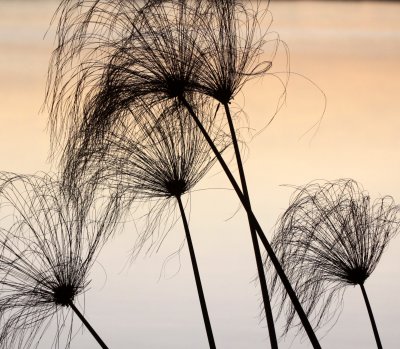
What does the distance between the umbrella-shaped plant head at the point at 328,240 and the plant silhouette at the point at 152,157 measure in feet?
1.71

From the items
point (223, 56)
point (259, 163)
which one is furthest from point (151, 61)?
point (259, 163)

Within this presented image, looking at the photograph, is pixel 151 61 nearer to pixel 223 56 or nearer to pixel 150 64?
pixel 150 64

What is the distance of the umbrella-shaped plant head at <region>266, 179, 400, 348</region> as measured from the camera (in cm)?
448

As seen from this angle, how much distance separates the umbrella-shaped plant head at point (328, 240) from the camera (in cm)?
448

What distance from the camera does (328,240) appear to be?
4.57 meters

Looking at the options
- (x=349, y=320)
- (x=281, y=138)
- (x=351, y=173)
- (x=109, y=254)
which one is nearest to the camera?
(x=349, y=320)

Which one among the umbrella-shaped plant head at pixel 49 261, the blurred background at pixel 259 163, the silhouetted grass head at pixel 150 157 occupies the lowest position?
the umbrella-shaped plant head at pixel 49 261

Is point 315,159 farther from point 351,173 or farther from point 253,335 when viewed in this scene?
point 253,335

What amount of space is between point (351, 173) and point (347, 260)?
13.0ft

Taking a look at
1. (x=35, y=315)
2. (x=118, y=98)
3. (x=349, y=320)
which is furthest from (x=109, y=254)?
(x=118, y=98)

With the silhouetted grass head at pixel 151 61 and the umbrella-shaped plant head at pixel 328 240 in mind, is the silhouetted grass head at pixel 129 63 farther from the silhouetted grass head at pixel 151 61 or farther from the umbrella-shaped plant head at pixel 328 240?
the umbrella-shaped plant head at pixel 328 240

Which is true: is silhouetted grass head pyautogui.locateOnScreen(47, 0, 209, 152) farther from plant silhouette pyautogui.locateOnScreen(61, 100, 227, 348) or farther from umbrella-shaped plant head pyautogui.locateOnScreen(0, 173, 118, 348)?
umbrella-shaped plant head pyautogui.locateOnScreen(0, 173, 118, 348)

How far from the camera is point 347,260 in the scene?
4477mm

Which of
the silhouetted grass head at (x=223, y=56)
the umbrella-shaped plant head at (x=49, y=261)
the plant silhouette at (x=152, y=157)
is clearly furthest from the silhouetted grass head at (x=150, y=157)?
the silhouetted grass head at (x=223, y=56)
